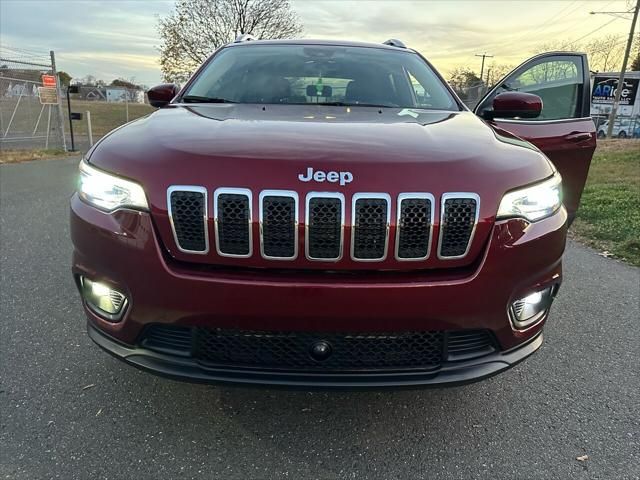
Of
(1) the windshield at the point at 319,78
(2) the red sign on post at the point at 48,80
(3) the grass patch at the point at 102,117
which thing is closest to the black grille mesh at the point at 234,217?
(1) the windshield at the point at 319,78

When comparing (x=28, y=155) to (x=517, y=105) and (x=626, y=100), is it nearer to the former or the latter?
(x=517, y=105)

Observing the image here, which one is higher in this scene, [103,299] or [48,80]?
[48,80]

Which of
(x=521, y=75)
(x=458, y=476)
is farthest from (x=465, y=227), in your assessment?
(x=521, y=75)

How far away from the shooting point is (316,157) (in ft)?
5.73

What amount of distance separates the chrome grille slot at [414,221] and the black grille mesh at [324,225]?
205 millimetres

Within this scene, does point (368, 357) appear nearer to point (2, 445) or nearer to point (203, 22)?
point (2, 445)

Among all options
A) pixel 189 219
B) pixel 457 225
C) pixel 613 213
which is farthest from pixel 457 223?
pixel 613 213

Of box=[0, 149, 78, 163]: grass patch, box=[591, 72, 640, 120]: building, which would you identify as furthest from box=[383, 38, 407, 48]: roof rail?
box=[591, 72, 640, 120]: building

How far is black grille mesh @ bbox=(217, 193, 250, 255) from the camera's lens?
1.66m

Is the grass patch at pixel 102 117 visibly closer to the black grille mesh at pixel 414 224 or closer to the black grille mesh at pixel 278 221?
the black grille mesh at pixel 278 221

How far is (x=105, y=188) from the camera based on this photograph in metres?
1.85

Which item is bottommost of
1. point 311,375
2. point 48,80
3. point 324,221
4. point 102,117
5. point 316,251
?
point 102,117

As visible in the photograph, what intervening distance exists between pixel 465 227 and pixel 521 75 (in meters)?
2.54

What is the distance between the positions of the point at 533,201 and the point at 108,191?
1601 millimetres
